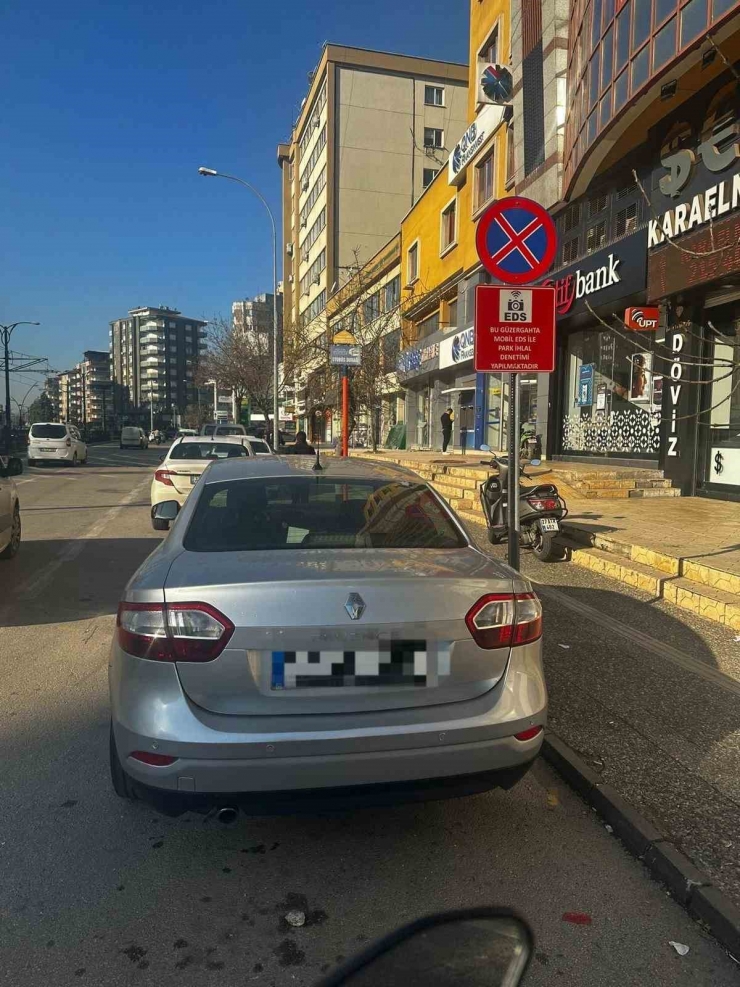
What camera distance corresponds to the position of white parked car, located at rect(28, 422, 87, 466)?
89.3 feet

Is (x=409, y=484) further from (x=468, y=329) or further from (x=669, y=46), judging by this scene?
(x=468, y=329)

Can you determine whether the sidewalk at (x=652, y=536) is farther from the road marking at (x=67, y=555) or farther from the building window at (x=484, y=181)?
the building window at (x=484, y=181)

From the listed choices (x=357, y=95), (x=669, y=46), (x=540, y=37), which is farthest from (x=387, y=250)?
(x=669, y=46)

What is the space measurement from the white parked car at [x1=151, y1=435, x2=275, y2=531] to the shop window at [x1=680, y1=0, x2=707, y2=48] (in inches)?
329

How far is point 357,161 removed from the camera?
50.4 m

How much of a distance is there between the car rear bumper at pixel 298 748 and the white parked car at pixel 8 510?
5.89 metres

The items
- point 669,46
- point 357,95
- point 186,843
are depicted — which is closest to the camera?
point 186,843

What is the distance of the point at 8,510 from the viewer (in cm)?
784

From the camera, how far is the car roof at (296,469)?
12.1ft

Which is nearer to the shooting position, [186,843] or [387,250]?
[186,843]

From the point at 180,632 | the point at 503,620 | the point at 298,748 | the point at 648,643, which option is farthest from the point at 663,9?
the point at 298,748

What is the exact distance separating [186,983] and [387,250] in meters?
36.7

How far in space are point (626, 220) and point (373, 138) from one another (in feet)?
138

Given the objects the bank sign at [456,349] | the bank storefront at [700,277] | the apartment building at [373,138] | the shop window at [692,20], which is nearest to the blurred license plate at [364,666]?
the bank storefront at [700,277]
